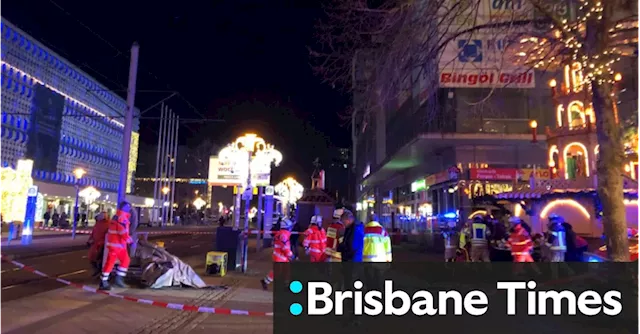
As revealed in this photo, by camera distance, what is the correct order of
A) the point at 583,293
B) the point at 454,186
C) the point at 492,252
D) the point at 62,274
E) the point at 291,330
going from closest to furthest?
the point at 583,293 → the point at 291,330 → the point at 492,252 → the point at 62,274 → the point at 454,186

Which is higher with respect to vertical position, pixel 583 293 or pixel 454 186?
pixel 454 186

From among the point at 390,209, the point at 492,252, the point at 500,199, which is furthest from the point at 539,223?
the point at 390,209

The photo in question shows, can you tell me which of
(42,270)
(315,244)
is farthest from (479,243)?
(42,270)

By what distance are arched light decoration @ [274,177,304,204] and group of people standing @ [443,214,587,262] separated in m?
25.6

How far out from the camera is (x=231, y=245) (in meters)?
13.2

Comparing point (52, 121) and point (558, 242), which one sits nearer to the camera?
point (558, 242)

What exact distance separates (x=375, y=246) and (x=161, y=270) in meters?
5.07

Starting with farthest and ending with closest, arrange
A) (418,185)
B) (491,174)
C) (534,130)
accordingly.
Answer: (418,185) < (491,174) < (534,130)

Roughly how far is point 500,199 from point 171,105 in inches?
1571

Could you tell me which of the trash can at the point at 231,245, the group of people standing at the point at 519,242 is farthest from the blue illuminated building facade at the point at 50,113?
the group of people standing at the point at 519,242

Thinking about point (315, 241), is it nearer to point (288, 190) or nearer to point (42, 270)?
point (42, 270)

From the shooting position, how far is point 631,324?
22.1ft

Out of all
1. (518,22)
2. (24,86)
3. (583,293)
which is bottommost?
(583,293)

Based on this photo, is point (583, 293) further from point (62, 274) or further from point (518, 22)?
point (62, 274)
